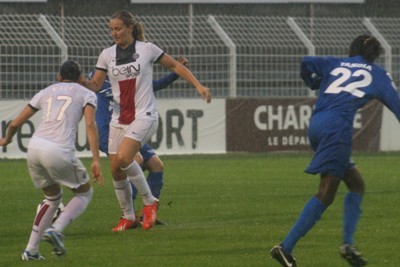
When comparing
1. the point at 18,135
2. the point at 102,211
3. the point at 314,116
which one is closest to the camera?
the point at 314,116

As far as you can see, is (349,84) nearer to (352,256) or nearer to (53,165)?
(352,256)

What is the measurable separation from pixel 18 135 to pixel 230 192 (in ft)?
28.1

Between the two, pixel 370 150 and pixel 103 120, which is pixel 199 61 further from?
pixel 103 120

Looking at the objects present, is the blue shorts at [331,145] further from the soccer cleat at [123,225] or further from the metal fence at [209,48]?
the metal fence at [209,48]

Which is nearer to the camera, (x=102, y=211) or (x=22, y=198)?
(x=102, y=211)

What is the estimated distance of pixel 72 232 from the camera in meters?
12.9

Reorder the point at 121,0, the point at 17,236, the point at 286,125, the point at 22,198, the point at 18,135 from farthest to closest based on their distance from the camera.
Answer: the point at 121,0 → the point at 286,125 → the point at 18,135 → the point at 22,198 → the point at 17,236

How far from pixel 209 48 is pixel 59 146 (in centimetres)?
1759

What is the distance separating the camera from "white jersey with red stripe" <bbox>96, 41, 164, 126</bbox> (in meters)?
12.4

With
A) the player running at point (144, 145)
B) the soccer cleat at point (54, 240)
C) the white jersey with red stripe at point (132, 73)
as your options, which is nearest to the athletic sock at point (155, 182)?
the player running at point (144, 145)

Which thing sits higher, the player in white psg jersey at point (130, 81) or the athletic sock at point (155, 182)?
the player in white psg jersey at point (130, 81)

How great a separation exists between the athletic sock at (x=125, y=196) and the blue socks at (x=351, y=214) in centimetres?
337

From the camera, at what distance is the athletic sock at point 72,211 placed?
34.2ft

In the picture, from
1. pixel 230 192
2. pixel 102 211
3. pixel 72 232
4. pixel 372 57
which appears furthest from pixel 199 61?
pixel 372 57
